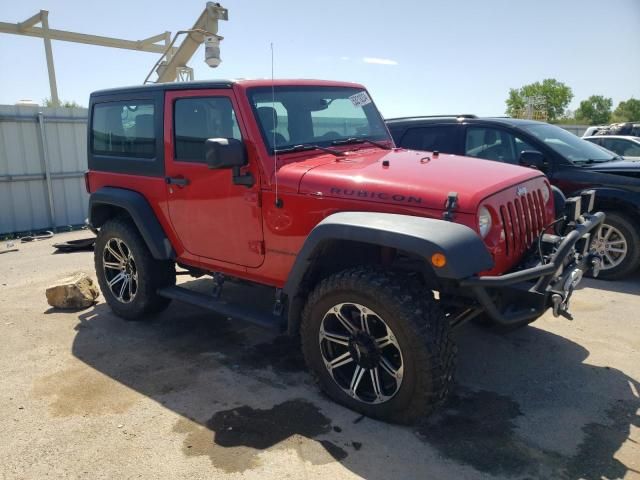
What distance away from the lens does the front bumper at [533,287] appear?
2734mm

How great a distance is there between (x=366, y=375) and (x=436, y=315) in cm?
65

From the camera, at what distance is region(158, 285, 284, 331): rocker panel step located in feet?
11.9

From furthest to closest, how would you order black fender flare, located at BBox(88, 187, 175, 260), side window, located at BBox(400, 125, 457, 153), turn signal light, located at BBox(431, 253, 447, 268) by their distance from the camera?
1. side window, located at BBox(400, 125, 457, 153)
2. black fender flare, located at BBox(88, 187, 175, 260)
3. turn signal light, located at BBox(431, 253, 447, 268)

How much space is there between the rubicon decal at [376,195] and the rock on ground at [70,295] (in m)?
3.47

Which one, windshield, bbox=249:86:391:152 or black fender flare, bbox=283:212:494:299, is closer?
black fender flare, bbox=283:212:494:299

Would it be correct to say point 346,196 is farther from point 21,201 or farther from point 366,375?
point 21,201

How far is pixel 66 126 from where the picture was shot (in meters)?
10.5

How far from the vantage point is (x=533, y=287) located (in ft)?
9.42

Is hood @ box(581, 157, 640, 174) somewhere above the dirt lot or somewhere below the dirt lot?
above

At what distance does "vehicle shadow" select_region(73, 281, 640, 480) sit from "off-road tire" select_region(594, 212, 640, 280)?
7.04 feet

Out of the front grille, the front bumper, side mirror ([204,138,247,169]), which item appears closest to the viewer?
the front bumper

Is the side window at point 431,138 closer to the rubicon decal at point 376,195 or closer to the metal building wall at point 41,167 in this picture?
the rubicon decal at point 376,195

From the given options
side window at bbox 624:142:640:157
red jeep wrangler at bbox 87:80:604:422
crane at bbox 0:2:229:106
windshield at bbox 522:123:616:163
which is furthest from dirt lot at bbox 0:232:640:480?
side window at bbox 624:142:640:157

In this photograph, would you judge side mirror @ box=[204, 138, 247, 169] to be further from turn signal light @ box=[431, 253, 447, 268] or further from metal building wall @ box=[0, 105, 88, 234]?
metal building wall @ box=[0, 105, 88, 234]
